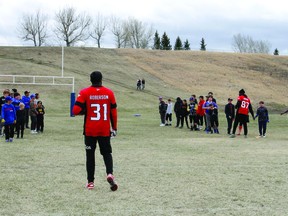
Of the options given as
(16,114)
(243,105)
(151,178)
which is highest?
(243,105)

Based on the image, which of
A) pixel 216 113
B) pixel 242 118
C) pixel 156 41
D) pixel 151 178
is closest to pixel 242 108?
pixel 242 118

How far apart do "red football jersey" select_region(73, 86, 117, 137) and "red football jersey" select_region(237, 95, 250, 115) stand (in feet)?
43.5

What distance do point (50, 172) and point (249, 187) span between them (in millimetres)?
4325

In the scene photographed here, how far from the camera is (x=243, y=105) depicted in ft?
69.9

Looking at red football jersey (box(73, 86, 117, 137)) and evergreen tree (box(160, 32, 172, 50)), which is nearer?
red football jersey (box(73, 86, 117, 137))

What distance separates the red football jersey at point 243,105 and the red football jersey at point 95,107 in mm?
13252

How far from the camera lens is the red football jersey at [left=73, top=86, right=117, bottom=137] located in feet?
28.4

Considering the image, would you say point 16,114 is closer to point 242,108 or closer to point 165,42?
point 242,108

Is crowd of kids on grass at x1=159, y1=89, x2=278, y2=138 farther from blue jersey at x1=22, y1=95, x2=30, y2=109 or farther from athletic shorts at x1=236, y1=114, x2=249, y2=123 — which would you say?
blue jersey at x1=22, y1=95, x2=30, y2=109

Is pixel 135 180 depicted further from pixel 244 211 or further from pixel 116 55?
pixel 116 55

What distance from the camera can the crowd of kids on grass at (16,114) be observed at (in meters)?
17.8

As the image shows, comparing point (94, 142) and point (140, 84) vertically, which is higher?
point (140, 84)

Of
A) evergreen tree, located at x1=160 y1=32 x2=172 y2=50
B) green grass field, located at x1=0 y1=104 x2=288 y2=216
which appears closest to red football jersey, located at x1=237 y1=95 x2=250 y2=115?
green grass field, located at x1=0 y1=104 x2=288 y2=216

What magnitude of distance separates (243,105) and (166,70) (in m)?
52.9
